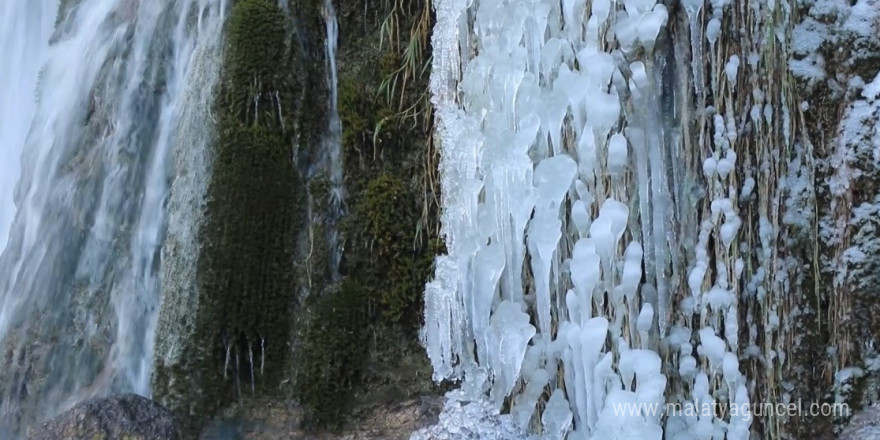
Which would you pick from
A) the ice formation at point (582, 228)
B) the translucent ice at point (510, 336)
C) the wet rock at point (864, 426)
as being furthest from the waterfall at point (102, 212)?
the wet rock at point (864, 426)

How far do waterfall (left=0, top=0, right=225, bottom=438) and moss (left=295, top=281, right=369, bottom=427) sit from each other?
0.73m

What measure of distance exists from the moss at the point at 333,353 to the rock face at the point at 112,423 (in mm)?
1055

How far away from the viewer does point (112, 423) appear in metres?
3.08

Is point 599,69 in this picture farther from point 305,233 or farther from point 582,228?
point 305,233

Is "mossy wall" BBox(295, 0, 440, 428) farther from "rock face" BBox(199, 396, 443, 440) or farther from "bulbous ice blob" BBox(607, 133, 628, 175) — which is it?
"bulbous ice blob" BBox(607, 133, 628, 175)

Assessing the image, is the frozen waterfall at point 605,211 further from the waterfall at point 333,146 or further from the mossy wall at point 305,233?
the waterfall at point 333,146

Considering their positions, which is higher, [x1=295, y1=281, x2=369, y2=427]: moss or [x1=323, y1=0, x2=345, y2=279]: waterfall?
[x1=323, y1=0, x2=345, y2=279]: waterfall

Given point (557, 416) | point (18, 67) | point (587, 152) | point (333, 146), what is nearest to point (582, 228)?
point (587, 152)

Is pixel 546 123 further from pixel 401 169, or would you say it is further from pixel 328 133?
pixel 328 133

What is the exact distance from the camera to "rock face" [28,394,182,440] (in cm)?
306

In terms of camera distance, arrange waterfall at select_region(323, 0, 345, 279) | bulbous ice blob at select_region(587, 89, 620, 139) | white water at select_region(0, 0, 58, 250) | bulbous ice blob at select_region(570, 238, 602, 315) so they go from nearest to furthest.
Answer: bulbous ice blob at select_region(570, 238, 602, 315)
bulbous ice blob at select_region(587, 89, 620, 139)
waterfall at select_region(323, 0, 345, 279)
white water at select_region(0, 0, 58, 250)

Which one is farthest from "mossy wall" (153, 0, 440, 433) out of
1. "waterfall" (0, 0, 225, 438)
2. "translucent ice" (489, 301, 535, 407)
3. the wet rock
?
the wet rock

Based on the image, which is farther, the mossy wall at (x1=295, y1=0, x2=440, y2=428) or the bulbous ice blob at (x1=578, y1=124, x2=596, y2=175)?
the mossy wall at (x1=295, y1=0, x2=440, y2=428)

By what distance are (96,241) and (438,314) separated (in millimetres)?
1830
